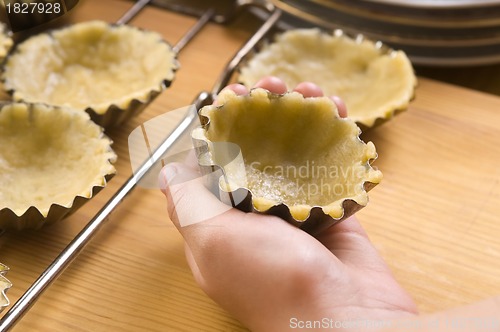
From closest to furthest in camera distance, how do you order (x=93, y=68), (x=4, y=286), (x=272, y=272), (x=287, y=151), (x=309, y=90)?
(x=272, y=272), (x=4, y=286), (x=287, y=151), (x=309, y=90), (x=93, y=68)

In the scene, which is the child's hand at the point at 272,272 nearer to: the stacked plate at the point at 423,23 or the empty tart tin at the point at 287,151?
the empty tart tin at the point at 287,151

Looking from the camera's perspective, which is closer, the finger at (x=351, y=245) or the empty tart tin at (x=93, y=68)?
the finger at (x=351, y=245)

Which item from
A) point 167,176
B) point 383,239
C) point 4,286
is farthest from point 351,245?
point 4,286

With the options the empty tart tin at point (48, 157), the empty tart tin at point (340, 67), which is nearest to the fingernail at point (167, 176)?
the empty tart tin at point (48, 157)

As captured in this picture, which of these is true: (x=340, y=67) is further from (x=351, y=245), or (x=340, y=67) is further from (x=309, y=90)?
(x=351, y=245)

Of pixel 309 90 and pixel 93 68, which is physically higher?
pixel 309 90
